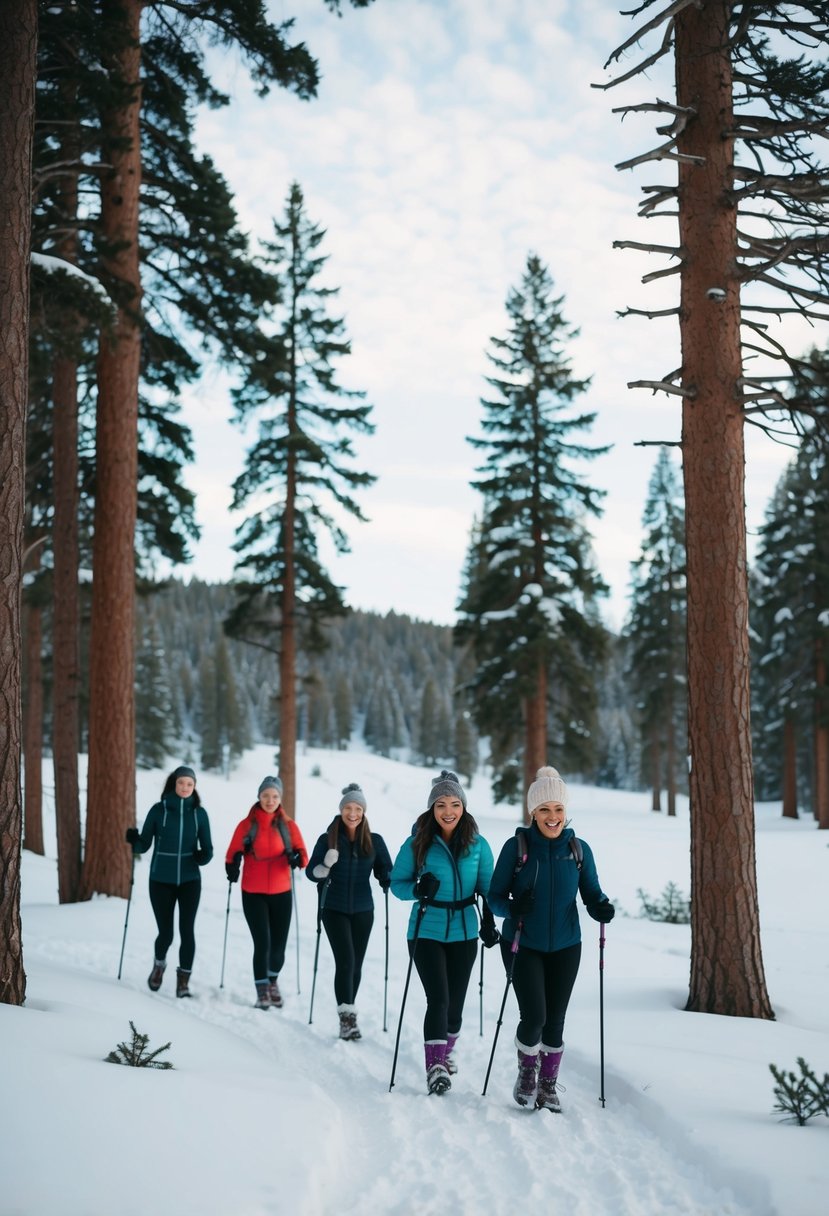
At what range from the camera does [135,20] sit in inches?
404

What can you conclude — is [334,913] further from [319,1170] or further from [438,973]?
[319,1170]

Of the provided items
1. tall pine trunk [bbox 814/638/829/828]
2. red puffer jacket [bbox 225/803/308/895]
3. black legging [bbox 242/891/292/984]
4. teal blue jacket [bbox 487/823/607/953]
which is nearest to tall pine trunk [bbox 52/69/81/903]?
red puffer jacket [bbox 225/803/308/895]

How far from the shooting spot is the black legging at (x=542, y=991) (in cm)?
494

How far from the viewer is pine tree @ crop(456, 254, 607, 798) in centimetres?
2050

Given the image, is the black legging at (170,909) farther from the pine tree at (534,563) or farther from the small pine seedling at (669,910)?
the pine tree at (534,563)

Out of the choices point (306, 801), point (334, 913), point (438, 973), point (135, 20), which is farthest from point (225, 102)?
point (306, 801)

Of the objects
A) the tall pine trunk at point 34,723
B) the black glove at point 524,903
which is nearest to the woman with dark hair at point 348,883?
the black glove at point 524,903

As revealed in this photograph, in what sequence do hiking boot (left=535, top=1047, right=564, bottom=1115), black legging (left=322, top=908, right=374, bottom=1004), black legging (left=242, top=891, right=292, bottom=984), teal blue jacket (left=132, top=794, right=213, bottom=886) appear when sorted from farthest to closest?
teal blue jacket (left=132, top=794, right=213, bottom=886) < black legging (left=242, top=891, right=292, bottom=984) < black legging (left=322, top=908, right=374, bottom=1004) < hiking boot (left=535, top=1047, right=564, bottom=1115)

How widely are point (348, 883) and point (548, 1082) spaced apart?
87.9 inches

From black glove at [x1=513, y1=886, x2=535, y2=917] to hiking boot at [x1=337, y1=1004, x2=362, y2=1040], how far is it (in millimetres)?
2237

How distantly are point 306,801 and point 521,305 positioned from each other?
17.9 m

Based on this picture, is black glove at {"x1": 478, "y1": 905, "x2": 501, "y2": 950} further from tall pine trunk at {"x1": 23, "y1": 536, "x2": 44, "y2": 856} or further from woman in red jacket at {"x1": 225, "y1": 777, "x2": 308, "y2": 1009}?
tall pine trunk at {"x1": 23, "y1": 536, "x2": 44, "y2": 856}

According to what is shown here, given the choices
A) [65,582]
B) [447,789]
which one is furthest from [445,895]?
[65,582]

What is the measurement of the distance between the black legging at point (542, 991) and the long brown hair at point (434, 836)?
0.77 m
